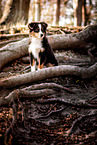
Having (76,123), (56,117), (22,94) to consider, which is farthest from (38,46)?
(76,123)

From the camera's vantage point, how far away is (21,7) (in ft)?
26.4

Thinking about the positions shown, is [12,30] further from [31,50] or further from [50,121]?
[50,121]

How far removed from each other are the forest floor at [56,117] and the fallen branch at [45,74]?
0.58 feet

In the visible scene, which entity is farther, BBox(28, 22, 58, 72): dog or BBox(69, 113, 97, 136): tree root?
BBox(28, 22, 58, 72): dog

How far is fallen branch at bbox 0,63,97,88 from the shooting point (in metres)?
4.01

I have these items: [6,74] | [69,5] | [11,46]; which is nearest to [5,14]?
[11,46]

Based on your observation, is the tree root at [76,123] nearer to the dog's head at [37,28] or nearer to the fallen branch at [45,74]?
the fallen branch at [45,74]

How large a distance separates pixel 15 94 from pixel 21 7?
5917mm

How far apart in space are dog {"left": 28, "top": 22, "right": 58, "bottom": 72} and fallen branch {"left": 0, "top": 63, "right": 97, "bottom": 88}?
15.1 inches

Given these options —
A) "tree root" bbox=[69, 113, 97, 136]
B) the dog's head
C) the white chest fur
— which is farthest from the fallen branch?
"tree root" bbox=[69, 113, 97, 136]

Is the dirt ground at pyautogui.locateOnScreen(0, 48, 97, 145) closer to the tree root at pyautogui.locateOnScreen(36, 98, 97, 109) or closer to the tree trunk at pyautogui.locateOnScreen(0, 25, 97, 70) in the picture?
the tree root at pyautogui.locateOnScreen(36, 98, 97, 109)

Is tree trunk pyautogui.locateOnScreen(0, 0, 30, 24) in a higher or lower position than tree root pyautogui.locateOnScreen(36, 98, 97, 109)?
higher

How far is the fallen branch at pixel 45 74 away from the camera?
4008 millimetres

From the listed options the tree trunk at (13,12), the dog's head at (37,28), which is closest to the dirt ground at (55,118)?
the dog's head at (37,28)
